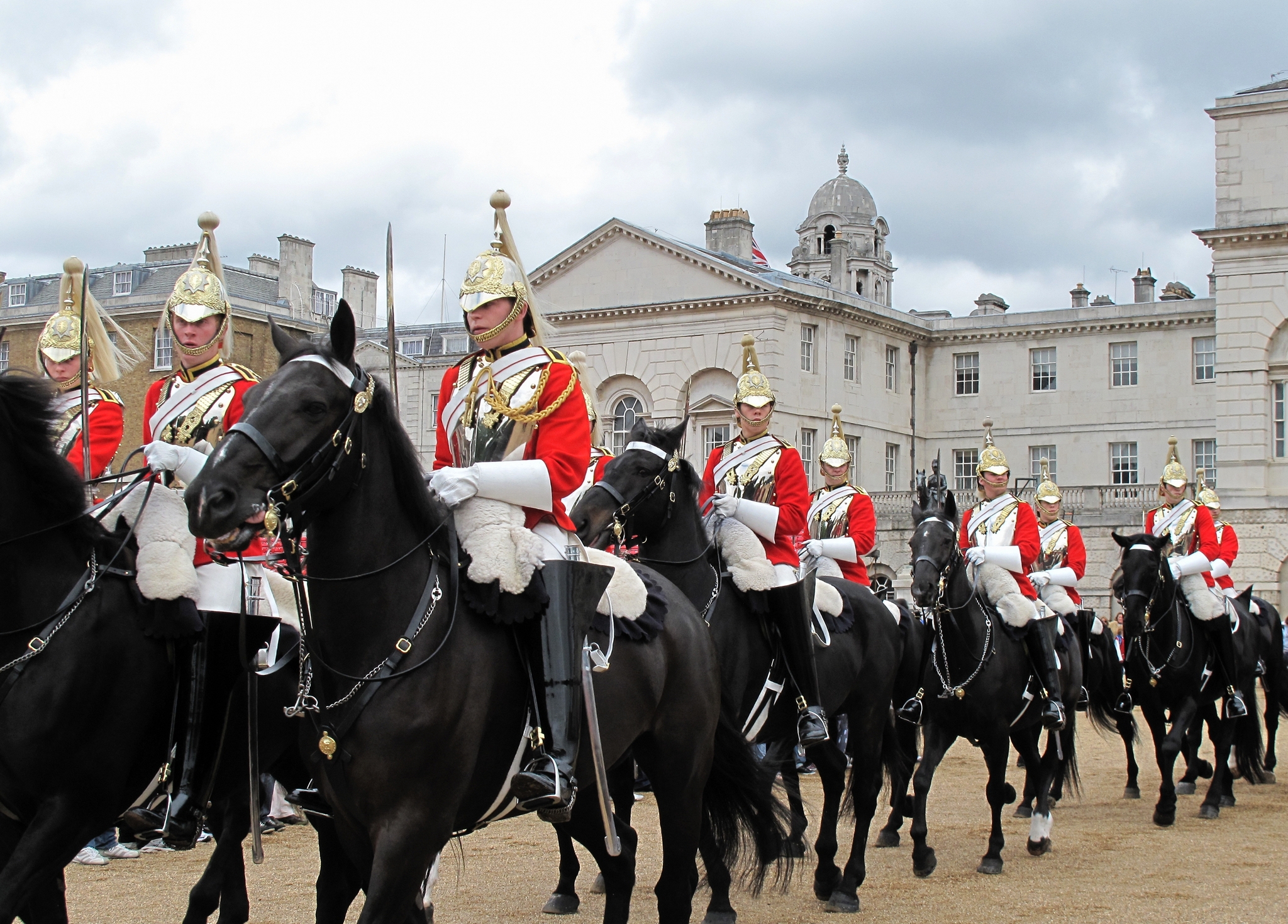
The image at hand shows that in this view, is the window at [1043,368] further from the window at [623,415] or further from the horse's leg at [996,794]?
the horse's leg at [996,794]

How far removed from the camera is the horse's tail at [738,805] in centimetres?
761

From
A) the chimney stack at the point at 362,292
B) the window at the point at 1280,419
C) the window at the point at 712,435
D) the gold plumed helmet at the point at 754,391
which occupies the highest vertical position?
the chimney stack at the point at 362,292

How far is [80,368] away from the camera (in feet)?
26.6

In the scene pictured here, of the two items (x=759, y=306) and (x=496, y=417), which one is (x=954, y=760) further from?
(x=759, y=306)

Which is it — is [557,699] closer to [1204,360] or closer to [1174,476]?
[1174,476]

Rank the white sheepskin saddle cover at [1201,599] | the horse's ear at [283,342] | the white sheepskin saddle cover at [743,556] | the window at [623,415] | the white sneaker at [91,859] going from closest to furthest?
the horse's ear at [283,342] → the white sheepskin saddle cover at [743,556] → the white sneaker at [91,859] → the white sheepskin saddle cover at [1201,599] → the window at [623,415]

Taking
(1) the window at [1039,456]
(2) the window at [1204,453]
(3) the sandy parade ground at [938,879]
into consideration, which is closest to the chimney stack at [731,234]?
(1) the window at [1039,456]

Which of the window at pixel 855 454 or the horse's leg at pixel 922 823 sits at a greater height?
the window at pixel 855 454

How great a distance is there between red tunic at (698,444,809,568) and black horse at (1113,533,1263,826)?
5.29 metres

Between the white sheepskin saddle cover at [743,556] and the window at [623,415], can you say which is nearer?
the white sheepskin saddle cover at [743,556]

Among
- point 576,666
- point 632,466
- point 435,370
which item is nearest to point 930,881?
point 632,466

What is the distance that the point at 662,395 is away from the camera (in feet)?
177

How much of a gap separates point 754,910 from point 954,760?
11.0m

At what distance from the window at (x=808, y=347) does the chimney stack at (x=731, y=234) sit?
4.97 meters
